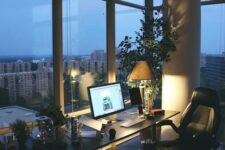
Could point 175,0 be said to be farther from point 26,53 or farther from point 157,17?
point 26,53

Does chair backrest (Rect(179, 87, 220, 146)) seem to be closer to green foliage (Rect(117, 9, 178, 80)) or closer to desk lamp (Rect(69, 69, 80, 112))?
green foliage (Rect(117, 9, 178, 80))

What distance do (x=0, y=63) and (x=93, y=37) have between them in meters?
1.53

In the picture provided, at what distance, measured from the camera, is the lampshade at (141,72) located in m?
A: 3.65

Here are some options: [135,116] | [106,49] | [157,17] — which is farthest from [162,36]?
[135,116]

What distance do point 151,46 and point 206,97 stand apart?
1107mm

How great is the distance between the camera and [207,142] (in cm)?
318

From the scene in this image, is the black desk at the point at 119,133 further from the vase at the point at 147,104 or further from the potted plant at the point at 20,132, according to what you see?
the potted plant at the point at 20,132

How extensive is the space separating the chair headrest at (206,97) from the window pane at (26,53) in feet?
5.69

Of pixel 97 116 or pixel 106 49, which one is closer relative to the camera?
pixel 97 116

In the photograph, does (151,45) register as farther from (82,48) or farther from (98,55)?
(82,48)

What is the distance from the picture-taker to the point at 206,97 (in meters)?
3.38

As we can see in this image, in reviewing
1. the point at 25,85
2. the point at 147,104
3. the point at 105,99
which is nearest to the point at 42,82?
the point at 25,85

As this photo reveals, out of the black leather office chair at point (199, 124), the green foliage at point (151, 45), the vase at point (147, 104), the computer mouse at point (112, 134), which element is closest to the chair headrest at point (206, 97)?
the black leather office chair at point (199, 124)

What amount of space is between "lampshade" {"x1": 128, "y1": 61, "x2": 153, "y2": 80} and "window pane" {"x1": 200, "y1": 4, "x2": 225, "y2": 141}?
1602 millimetres
